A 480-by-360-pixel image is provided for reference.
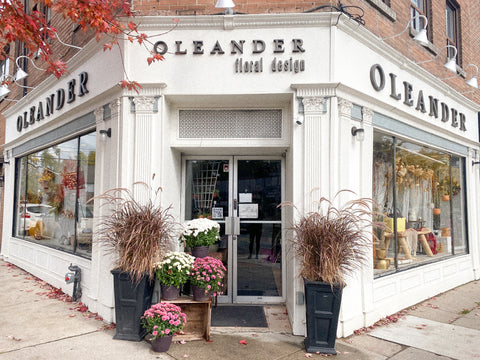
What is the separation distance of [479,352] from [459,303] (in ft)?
7.74

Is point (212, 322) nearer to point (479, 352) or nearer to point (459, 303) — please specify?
point (479, 352)

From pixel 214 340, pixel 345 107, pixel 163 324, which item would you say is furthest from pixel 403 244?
pixel 163 324

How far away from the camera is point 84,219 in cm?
625

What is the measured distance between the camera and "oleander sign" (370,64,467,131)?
5387 mm

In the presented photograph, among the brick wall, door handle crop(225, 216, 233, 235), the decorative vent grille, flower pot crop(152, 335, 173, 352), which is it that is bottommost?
flower pot crop(152, 335, 173, 352)

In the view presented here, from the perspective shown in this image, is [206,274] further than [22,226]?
No

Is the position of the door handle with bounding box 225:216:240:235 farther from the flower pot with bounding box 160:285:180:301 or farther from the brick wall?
the brick wall

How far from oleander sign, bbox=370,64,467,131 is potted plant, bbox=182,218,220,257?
341cm

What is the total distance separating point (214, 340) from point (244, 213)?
2.11 meters

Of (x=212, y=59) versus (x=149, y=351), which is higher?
(x=212, y=59)

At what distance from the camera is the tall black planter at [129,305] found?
4.15 meters

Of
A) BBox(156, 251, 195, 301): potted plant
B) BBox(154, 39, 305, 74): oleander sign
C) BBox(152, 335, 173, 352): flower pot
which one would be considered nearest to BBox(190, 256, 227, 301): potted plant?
BBox(156, 251, 195, 301): potted plant

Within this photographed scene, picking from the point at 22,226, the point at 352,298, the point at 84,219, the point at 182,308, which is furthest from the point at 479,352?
the point at 22,226

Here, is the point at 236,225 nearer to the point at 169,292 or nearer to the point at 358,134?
the point at 169,292
